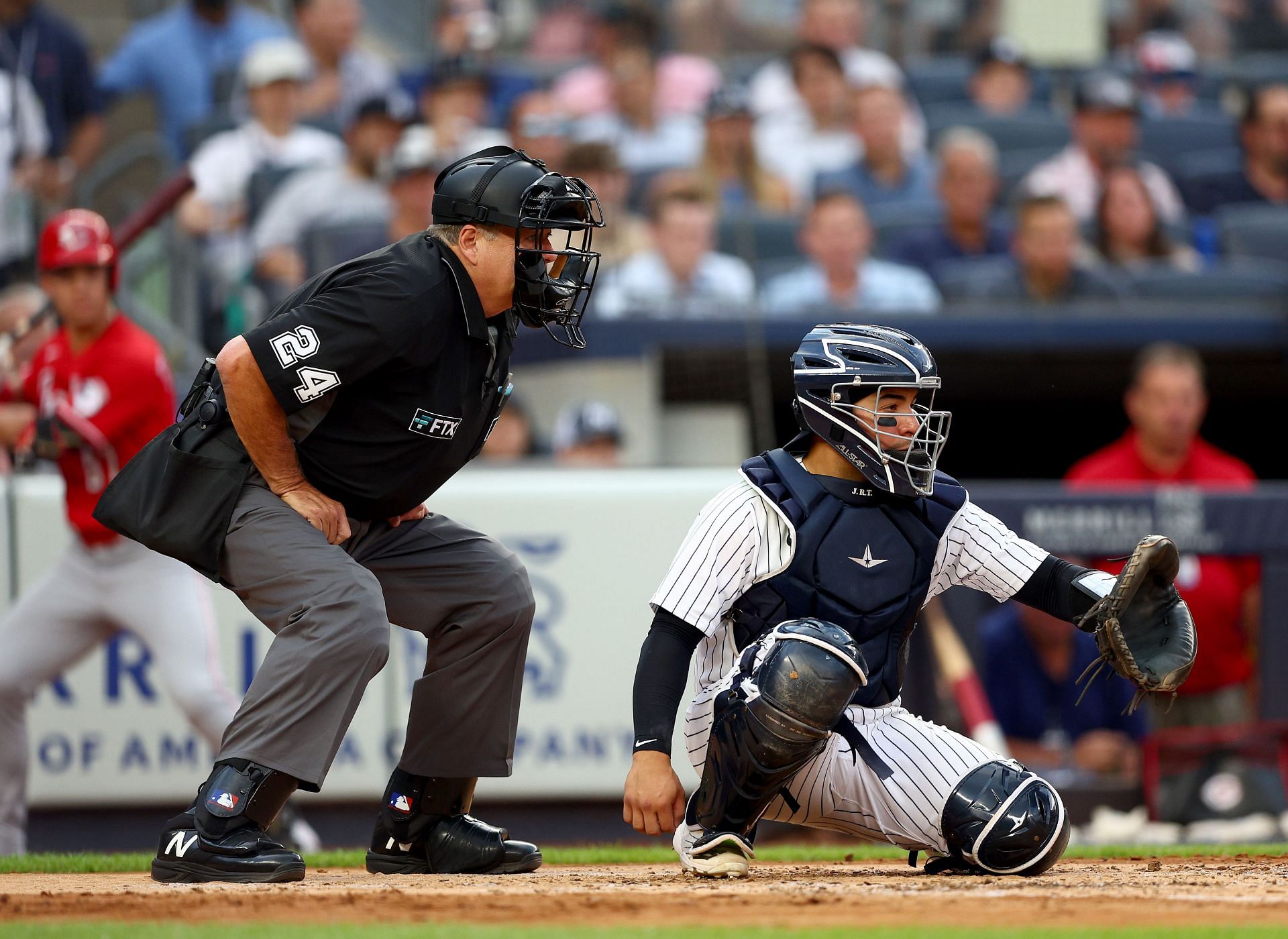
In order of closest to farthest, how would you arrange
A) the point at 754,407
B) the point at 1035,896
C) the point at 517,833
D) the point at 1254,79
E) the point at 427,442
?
the point at 1035,896
the point at 427,442
the point at 517,833
the point at 754,407
the point at 1254,79

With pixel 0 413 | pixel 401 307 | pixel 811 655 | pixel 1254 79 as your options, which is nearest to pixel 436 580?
pixel 401 307

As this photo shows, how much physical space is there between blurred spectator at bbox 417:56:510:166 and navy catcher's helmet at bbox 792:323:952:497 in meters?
4.76

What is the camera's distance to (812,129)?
974cm

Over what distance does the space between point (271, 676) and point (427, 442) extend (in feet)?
2.07

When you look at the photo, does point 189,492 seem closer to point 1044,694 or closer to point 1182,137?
point 1044,694

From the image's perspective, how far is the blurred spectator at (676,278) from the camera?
8.12 m

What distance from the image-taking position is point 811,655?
3502mm

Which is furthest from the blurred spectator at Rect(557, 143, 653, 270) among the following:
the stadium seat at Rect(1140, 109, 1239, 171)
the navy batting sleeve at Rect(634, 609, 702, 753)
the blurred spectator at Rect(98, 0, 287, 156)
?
the navy batting sleeve at Rect(634, 609, 702, 753)

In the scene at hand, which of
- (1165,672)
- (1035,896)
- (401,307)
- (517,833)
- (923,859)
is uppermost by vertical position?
(401,307)

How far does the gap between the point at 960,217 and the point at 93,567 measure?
5.06 meters

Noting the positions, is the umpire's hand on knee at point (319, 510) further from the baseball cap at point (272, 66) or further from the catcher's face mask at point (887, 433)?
the baseball cap at point (272, 66)

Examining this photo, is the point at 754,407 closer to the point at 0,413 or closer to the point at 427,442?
the point at 0,413

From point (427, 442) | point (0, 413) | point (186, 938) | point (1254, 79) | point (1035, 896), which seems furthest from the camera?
point (1254, 79)

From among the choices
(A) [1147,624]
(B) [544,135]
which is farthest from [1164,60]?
(A) [1147,624]
